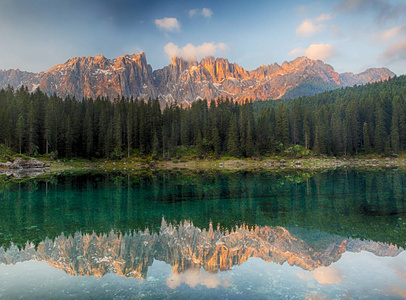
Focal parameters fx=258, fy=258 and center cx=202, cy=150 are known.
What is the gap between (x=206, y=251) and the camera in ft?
40.8

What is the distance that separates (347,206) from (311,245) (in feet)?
35.8

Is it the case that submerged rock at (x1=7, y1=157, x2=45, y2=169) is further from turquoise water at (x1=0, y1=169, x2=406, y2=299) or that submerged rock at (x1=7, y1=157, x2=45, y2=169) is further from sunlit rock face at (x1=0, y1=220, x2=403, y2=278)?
sunlit rock face at (x1=0, y1=220, x2=403, y2=278)

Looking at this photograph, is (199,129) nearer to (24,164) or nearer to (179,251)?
(24,164)

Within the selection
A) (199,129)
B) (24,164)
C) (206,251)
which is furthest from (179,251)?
(199,129)

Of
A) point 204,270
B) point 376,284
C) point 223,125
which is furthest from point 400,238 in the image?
point 223,125

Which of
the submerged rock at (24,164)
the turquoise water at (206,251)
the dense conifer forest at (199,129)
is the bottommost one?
the turquoise water at (206,251)

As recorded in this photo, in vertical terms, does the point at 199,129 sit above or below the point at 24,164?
above

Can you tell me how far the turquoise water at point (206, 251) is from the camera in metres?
8.95

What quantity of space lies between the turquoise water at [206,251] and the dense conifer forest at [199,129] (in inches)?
2914

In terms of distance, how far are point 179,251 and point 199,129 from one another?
9810 centimetres

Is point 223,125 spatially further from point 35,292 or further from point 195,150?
point 35,292

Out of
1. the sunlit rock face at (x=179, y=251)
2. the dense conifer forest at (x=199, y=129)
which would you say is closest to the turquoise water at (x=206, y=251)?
the sunlit rock face at (x=179, y=251)

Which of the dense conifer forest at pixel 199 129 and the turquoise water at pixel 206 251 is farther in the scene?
the dense conifer forest at pixel 199 129

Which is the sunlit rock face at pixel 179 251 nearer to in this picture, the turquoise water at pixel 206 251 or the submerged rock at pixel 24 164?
the turquoise water at pixel 206 251
